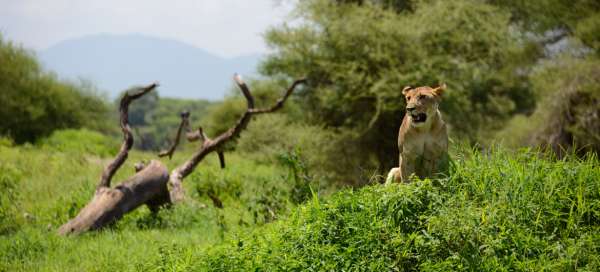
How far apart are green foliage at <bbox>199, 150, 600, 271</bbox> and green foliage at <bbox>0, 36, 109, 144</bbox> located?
79.7 ft

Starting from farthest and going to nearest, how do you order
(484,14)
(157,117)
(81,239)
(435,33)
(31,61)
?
(157,117), (31,61), (484,14), (435,33), (81,239)

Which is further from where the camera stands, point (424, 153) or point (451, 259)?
point (424, 153)

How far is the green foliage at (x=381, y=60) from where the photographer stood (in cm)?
1838

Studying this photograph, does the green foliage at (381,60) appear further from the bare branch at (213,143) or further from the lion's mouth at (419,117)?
the lion's mouth at (419,117)

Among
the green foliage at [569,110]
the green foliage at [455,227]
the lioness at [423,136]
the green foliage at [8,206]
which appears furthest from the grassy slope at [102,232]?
the green foliage at [569,110]

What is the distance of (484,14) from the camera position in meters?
21.6

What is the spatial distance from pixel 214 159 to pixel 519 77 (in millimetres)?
12640

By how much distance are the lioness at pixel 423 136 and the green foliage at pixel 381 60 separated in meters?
11.3

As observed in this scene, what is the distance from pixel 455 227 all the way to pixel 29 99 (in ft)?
91.5

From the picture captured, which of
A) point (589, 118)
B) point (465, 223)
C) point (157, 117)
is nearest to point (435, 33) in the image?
point (589, 118)

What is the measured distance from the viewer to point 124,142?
38.5ft

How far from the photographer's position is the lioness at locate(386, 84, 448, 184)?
5.79 m

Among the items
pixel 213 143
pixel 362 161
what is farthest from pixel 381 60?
pixel 213 143

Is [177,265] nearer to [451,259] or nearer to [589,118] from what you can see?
[451,259]
